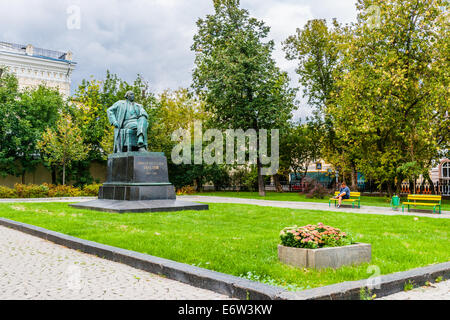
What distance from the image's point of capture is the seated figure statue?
17.1 metres

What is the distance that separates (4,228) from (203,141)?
23.2 metres

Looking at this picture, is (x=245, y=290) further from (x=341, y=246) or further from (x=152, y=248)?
(x=152, y=248)

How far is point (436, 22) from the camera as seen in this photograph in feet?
→ 76.8

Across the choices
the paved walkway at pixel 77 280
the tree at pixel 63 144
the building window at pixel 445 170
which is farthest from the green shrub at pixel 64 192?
the building window at pixel 445 170

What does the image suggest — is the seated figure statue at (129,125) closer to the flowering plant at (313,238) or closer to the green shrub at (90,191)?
the flowering plant at (313,238)

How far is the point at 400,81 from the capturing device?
75.8 feet

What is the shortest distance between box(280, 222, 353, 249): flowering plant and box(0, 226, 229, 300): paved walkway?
1.51 meters

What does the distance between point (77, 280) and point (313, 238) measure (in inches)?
128

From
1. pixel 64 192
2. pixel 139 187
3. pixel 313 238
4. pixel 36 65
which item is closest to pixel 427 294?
pixel 313 238

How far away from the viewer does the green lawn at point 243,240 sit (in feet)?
18.4

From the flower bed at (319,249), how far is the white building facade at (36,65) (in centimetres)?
7146

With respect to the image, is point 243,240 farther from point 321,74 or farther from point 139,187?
point 321,74

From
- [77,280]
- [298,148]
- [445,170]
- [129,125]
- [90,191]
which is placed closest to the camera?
[77,280]

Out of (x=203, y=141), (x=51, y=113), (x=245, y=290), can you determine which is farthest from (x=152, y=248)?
(x=51, y=113)
